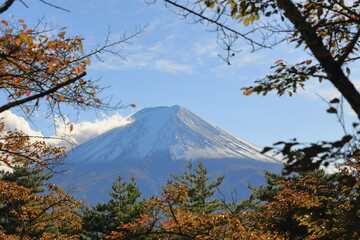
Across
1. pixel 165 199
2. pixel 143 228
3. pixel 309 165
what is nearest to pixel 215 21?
pixel 309 165

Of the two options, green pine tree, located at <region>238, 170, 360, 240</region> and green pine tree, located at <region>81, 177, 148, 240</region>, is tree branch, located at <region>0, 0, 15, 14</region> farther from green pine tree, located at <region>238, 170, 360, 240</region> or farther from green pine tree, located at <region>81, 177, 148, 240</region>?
green pine tree, located at <region>81, 177, 148, 240</region>

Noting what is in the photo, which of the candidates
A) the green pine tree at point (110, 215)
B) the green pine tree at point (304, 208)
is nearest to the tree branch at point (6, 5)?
the green pine tree at point (304, 208)

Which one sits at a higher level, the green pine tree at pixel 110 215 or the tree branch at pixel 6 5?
the green pine tree at pixel 110 215

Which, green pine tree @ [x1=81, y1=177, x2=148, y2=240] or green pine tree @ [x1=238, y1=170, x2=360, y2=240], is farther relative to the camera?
green pine tree @ [x1=81, y1=177, x2=148, y2=240]

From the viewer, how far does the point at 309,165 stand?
8.78 feet

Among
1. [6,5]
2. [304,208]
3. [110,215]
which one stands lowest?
[304,208]

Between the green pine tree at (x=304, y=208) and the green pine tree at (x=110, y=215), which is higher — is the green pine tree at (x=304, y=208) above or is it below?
below

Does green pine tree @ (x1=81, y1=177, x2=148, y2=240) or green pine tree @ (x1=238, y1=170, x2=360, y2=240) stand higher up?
green pine tree @ (x1=81, y1=177, x2=148, y2=240)

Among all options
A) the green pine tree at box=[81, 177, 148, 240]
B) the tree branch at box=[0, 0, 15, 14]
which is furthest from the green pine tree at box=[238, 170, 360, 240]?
the green pine tree at box=[81, 177, 148, 240]

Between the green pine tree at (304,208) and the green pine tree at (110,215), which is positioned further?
→ the green pine tree at (110,215)

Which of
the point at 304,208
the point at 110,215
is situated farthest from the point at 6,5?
the point at 110,215

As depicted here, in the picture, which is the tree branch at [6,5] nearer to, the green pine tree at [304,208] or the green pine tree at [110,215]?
the green pine tree at [304,208]

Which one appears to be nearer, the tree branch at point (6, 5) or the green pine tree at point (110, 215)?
the tree branch at point (6, 5)

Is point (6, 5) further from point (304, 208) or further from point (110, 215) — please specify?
point (110, 215)
